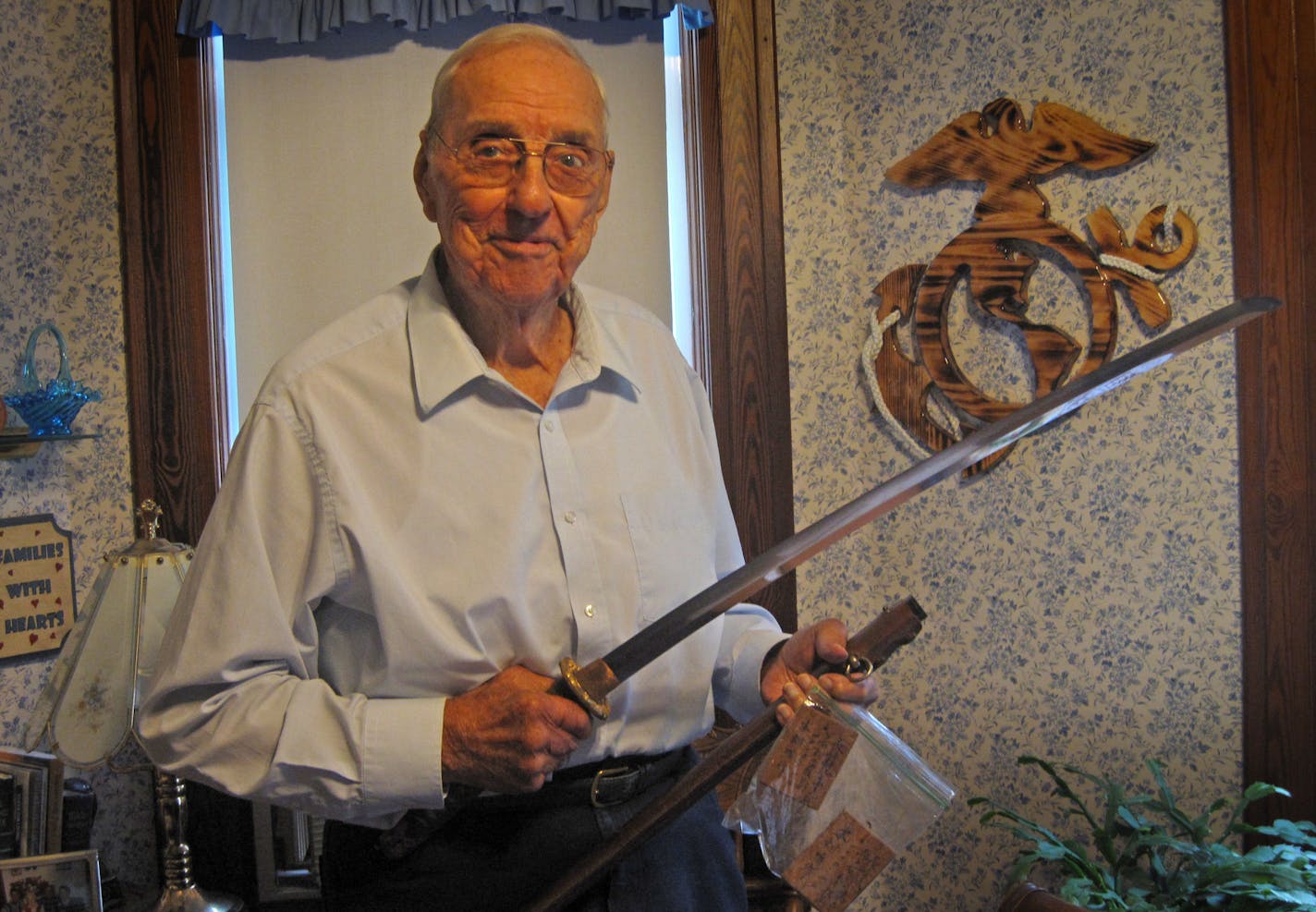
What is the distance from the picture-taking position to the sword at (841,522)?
44.1 inches

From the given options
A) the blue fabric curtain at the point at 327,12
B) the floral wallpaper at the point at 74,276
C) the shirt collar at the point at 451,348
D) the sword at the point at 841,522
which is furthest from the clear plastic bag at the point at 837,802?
the blue fabric curtain at the point at 327,12

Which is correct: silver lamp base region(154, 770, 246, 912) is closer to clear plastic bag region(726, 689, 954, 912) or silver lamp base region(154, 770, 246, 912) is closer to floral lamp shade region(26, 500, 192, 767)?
floral lamp shade region(26, 500, 192, 767)

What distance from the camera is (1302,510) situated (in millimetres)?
2299

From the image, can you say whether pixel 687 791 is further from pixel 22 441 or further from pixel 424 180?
pixel 22 441

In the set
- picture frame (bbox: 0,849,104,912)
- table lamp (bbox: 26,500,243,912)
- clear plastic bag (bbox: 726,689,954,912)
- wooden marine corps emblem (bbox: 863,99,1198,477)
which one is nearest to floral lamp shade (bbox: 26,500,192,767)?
table lamp (bbox: 26,500,243,912)

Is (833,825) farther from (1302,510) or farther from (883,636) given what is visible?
(1302,510)

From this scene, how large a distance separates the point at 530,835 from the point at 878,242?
1.79m

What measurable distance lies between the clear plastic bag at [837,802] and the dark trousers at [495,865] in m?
0.17

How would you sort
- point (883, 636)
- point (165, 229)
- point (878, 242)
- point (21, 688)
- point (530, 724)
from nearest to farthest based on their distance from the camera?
point (530, 724) → point (883, 636) → point (21, 688) → point (165, 229) → point (878, 242)

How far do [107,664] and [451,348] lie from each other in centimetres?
117

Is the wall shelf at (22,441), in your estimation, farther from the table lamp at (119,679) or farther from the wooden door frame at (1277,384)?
the wooden door frame at (1277,384)

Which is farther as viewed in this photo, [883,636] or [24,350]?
[24,350]

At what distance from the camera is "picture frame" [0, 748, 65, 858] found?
1875 millimetres

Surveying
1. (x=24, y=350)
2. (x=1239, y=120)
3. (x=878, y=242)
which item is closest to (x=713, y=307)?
(x=878, y=242)
